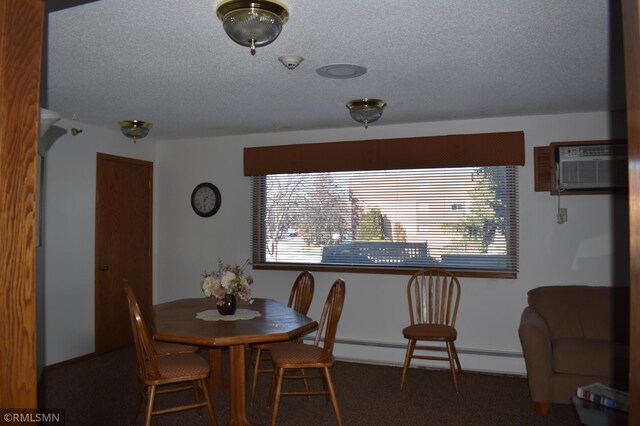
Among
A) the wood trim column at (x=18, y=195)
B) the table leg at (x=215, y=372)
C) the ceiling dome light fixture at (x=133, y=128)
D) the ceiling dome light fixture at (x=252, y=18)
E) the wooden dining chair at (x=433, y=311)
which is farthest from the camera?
the ceiling dome light fixture at (x=133, y=128)

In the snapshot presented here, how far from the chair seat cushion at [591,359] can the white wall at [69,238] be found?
4.12 metres

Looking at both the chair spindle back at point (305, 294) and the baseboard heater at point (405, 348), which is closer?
the chair spindle back at point (305, 294)

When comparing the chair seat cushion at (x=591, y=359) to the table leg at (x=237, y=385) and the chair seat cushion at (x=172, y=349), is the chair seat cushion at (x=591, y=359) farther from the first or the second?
the chair seat cushion at (x=172, y=349)

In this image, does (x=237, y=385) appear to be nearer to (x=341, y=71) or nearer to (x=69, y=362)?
(x=341, y=71)

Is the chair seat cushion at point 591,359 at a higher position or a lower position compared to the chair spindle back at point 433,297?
lower

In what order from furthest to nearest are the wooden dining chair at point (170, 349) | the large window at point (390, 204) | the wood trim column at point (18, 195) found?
the large window at point (390, 204) → the wooden dining chair at point (170, 349) → the wood trim column at point (18, 195)

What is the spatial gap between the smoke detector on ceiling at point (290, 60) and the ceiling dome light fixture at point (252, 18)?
2.14ft

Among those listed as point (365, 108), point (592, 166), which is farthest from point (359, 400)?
point (592, 166)

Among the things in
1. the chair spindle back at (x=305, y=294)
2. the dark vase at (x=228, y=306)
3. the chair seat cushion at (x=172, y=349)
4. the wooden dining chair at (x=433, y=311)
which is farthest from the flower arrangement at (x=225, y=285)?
the wooden dining chair at (x=433, y=311)

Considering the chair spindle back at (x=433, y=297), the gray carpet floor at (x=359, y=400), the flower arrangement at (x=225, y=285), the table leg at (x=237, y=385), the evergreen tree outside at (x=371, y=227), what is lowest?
the gray carpet floor at (x=359, y=400)

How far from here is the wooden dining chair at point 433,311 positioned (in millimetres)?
4238

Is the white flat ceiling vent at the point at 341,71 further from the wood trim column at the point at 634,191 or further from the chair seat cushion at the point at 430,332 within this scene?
the wood trim column at the point at 634,191

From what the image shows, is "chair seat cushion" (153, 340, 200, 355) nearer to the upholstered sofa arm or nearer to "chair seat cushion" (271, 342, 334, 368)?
"chair seat cushion" (271, 342, 334, 368)

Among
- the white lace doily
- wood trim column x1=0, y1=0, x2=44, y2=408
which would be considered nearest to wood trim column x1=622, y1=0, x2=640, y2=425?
wood trim column x1=0, y1=0, x2=44, y2=408
